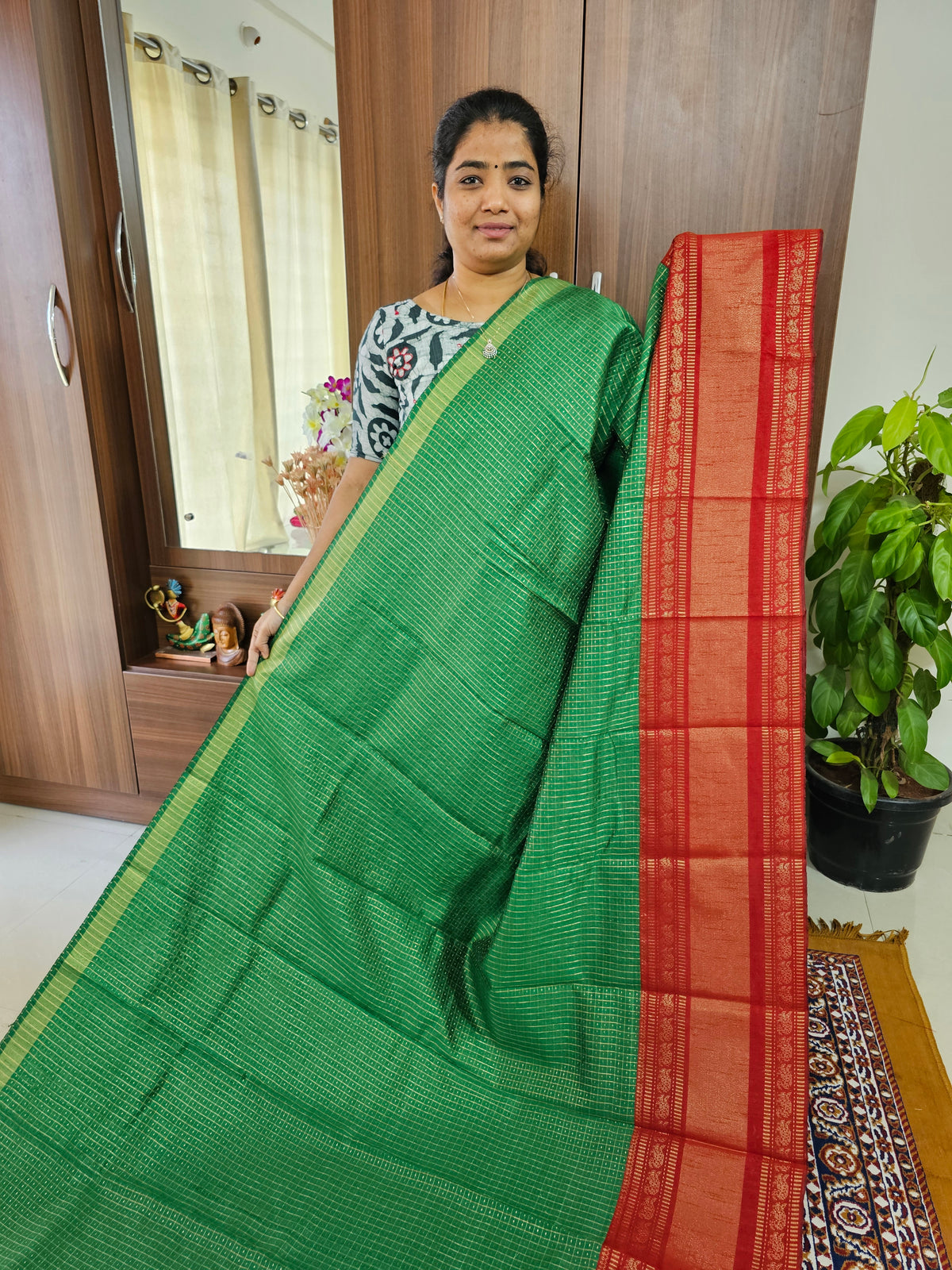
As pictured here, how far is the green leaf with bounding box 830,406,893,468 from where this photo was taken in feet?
5.19

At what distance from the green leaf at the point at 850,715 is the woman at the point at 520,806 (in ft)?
2.68

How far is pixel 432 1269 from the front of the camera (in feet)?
2.86

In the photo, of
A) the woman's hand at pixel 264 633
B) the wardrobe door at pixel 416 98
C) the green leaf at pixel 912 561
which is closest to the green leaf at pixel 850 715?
the green leaf at pixel 912 561

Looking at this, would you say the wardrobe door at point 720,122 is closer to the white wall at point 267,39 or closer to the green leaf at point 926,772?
the white wall at point 267,39

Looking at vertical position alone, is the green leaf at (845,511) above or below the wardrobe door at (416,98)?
below

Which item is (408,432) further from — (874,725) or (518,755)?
(874,725)

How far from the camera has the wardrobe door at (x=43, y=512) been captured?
6.06ft

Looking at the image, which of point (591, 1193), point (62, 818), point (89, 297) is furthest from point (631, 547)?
point (62, 818)

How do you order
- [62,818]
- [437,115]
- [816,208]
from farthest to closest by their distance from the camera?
[62,818]
[437,115]
[816,208]

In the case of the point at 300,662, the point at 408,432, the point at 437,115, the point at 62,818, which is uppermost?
the point at 437,115

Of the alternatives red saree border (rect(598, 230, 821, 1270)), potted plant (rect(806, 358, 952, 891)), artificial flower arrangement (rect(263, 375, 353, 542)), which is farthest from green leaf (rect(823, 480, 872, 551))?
artificial flower arrangement (rect(263, 375, 353, 542))

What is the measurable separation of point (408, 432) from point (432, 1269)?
974 millimetres

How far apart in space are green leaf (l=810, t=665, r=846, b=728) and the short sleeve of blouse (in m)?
1.07

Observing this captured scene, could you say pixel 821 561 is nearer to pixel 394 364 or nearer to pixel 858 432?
pixel 858 432
